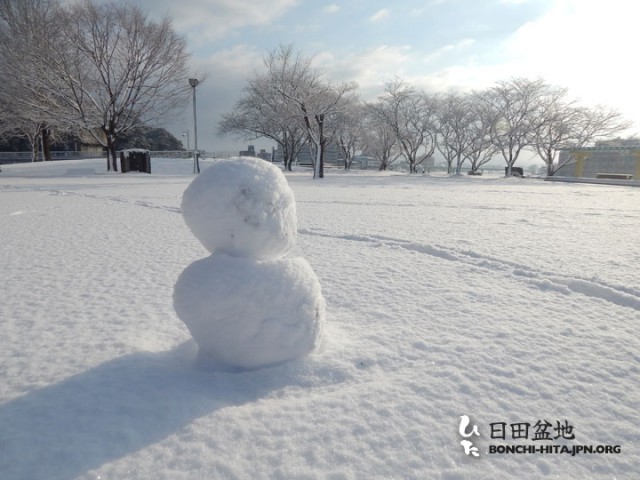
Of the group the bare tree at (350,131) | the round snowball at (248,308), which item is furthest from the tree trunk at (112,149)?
the round snowball at (248,308)

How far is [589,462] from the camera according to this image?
1550mm

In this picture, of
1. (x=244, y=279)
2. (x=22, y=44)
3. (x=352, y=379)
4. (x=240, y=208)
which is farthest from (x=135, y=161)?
(x=352, y=379)

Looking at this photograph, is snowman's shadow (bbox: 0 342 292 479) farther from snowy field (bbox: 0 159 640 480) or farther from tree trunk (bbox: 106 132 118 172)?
tree trunk (bbox: 106 132 118 172)

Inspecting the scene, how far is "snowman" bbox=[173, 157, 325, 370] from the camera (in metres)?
1.98

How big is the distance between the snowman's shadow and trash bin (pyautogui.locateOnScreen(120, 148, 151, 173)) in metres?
24.7

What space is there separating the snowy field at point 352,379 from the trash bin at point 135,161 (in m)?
21.4

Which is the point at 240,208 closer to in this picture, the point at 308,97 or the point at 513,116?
the point at 308,97

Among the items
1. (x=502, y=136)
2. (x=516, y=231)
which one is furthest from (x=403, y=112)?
(x=516, y=231)

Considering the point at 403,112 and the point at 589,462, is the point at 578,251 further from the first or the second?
the point at 403,112

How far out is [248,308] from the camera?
1964mm

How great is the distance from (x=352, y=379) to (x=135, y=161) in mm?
26093

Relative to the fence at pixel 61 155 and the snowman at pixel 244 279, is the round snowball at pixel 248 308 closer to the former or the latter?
the snowman at pixel 244 279

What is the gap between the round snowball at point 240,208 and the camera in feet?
6.55

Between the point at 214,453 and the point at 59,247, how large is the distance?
5019 millimetres
